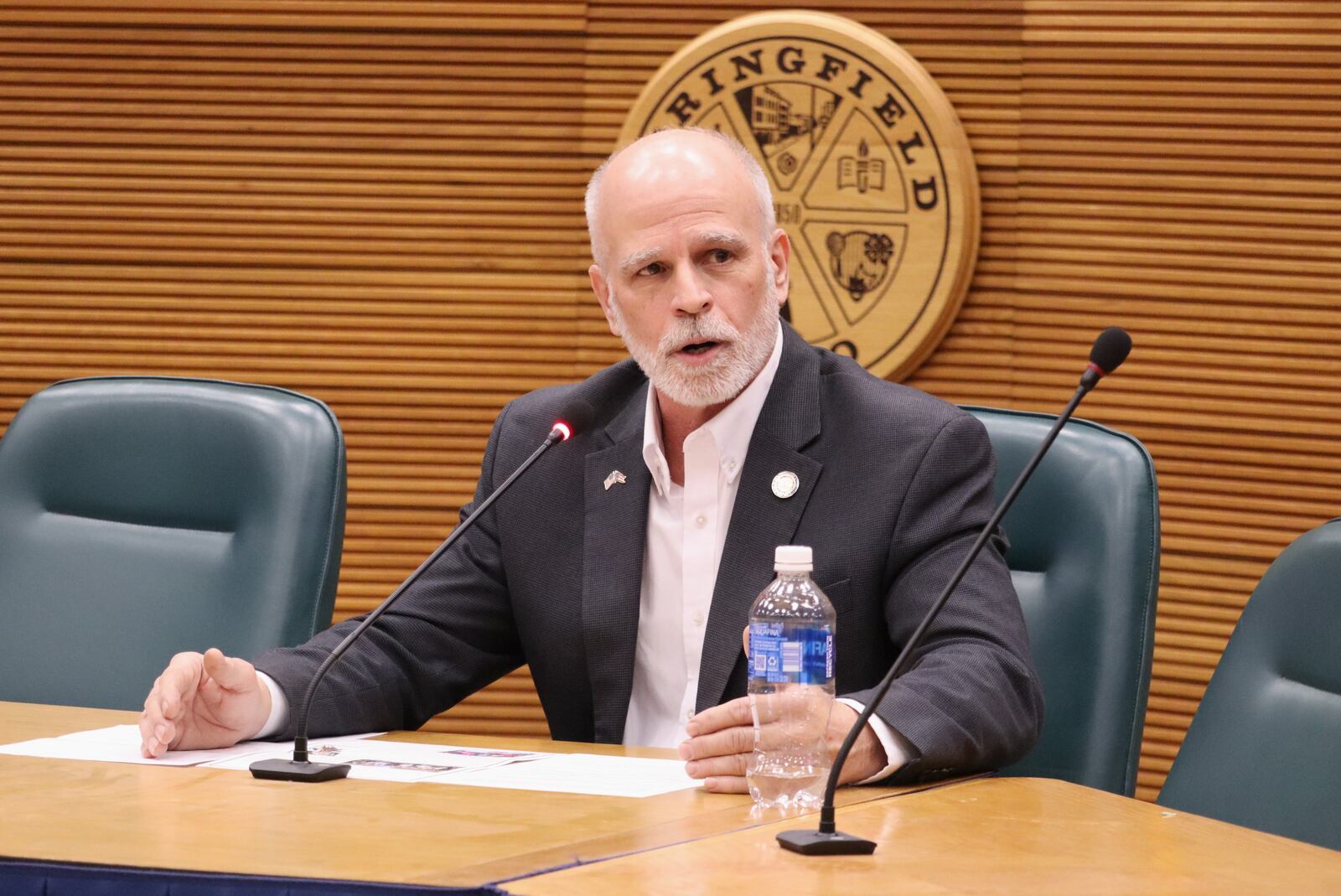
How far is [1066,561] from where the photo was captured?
2055 mm

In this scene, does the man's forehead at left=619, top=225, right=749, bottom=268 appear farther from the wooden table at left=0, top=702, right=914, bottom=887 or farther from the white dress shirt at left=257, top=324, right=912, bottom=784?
the wooden table at left=0, top=702, right=914, bottom=887

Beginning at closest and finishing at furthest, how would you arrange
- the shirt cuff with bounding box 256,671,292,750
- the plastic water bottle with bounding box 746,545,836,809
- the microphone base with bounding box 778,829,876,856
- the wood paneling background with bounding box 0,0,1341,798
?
the microphone base with bounding box 778,829,876,856
the plastic water bottle with bounding box 746,545,836,809
the shirt cuff with bounding box 256,671,292,750
the wood paneling background with bounding box 0,0,1341,798

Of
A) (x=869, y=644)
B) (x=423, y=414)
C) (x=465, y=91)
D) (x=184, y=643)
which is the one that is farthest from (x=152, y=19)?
(x=869, y=644)

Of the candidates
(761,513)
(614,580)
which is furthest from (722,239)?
(614,580)

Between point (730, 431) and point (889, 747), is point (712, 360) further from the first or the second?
point (889, 747)

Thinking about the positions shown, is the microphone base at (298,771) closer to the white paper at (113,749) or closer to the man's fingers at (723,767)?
the white paper at (113,749)

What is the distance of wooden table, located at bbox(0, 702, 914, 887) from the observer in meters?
1.24

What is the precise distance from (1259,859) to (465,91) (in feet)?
9.46

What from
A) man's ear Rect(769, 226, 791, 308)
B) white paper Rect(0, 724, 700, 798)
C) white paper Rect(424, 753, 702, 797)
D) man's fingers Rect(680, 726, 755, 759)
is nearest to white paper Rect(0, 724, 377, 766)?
white paper Rect(0, 724, 700, 798)

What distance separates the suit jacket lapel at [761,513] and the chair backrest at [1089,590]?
29 centimetres

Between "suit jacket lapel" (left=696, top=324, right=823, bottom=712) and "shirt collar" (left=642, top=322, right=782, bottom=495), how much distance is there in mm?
30

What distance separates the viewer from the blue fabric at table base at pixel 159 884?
1168mm

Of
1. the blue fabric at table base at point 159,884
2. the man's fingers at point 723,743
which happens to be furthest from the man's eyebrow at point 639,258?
the blue fabric at table base at point 159,884

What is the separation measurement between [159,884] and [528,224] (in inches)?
105
